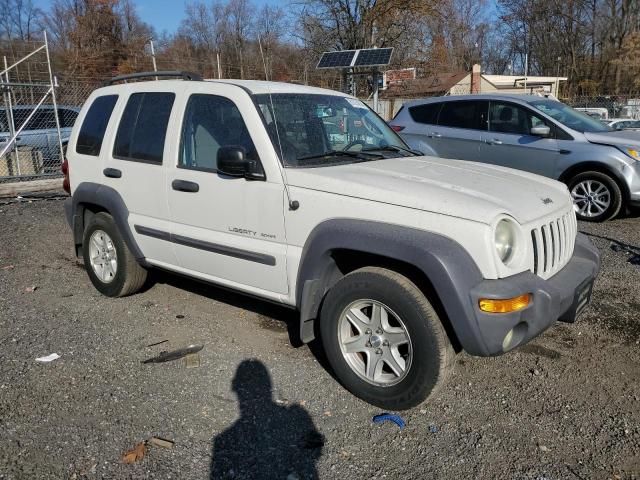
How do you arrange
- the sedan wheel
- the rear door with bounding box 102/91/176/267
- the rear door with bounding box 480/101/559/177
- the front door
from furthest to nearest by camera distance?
1. the rear door with bounding box 480/101/559/177
2. the sedan wheel
3. the rear door with bounding box 102/91/176/267
4. the front door

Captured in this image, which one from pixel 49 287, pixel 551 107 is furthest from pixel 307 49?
pixel 49 287

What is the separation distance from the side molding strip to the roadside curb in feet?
25.2

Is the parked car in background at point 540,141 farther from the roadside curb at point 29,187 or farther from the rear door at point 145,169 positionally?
the roadside curb at point 29,187

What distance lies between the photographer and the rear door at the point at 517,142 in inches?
321

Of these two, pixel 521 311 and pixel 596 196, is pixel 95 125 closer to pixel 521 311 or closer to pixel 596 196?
pixel 521 311

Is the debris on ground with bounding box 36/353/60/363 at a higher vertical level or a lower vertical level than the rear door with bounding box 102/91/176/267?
lower

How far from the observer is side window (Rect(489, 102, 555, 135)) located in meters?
8.31

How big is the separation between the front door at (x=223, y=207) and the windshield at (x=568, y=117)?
5.85 meters

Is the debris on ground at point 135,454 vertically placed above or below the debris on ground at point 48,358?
below

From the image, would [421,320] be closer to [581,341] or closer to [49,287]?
[581,341]

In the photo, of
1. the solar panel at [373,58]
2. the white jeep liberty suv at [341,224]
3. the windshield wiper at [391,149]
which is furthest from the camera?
the solar panel at [373,58]

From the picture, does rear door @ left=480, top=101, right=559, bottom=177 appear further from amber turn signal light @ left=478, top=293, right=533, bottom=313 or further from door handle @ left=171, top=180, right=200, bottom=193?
amber turn signal light @ left=478, top=293, right=533, bottom=313

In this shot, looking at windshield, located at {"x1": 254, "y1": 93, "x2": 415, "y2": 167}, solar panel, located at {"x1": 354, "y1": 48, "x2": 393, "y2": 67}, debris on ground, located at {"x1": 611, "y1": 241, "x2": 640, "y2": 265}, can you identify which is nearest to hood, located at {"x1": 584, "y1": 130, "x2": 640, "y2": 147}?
debris on ground, located at {"x1": 611, "y1": 241, "x2": 640, "y2": 265}

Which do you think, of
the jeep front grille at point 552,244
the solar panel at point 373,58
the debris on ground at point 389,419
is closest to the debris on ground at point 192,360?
the debris on ground at point 389,419
